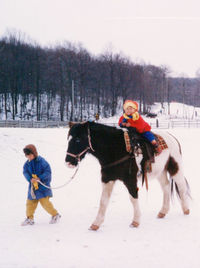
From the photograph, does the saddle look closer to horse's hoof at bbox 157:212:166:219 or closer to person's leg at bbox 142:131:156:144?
person's leg at bbox 142:131:156:144

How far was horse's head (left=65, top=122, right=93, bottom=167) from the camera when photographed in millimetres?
4214

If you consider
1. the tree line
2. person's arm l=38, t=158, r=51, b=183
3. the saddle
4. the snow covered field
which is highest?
the tree line

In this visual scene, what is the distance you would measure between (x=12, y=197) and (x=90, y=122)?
3348 millimetres

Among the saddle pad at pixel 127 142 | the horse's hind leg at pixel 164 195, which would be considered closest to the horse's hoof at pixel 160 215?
the horse's hind leg at pixel 164 195

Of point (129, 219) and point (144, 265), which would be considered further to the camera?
point (129, 219)

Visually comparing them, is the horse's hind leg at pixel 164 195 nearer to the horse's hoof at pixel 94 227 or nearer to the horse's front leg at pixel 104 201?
the horse's front leg at pixel 104 201

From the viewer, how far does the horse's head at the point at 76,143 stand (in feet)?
13.8

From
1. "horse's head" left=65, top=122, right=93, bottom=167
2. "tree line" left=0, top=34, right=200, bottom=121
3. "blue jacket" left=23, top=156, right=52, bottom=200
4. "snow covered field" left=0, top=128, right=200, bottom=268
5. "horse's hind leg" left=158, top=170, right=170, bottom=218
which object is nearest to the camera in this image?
"snow covered field" left=0, top=128, right=200, bottom=268

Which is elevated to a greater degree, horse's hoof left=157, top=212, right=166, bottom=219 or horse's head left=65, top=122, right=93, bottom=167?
horse's head left=65, top=122, right=93, bottom=167

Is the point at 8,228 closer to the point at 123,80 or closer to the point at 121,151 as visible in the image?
the point at 121,151

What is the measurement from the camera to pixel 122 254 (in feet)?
11.6

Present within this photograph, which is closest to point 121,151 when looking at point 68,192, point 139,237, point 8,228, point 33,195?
point 139,237

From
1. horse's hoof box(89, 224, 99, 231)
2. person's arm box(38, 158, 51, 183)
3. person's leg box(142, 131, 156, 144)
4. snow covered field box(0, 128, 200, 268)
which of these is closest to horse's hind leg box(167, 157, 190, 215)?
snow covered field box(0, 128, 200, 268)

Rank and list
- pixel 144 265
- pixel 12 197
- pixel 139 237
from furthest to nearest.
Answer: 1. pixel 12 197
2. pixel 139 237
3. pixel 144 265
